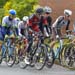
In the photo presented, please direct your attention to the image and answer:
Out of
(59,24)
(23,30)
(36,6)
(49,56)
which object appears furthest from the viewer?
(36,6)

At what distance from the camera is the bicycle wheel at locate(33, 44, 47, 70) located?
45.0ft

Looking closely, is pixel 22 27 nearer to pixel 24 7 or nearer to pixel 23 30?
pixel 23 30

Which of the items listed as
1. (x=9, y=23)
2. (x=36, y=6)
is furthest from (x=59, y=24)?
(x=36, y=6)

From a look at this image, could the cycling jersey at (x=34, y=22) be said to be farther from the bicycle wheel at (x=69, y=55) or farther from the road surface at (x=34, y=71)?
the road surface at (x=34, y=71)

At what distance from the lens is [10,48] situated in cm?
1544

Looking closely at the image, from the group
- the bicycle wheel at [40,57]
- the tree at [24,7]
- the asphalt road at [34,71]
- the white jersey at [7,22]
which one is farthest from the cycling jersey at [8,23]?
the tree at [24,7]

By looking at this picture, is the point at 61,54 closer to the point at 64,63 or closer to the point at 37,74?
the point at 64,63

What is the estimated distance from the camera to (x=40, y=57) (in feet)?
45.8

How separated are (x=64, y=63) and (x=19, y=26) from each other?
175 cm

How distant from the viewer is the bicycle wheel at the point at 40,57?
13.7 m

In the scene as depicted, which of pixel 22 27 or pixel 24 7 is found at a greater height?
pixel 22 27

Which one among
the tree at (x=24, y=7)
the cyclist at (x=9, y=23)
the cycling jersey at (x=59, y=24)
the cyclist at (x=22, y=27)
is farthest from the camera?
the tree at (x=24, y=7)

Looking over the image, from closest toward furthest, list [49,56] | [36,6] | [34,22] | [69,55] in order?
[49,56]
[34,22]
[69,55]
[36,6]

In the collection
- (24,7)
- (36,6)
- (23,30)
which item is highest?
(23,30)
